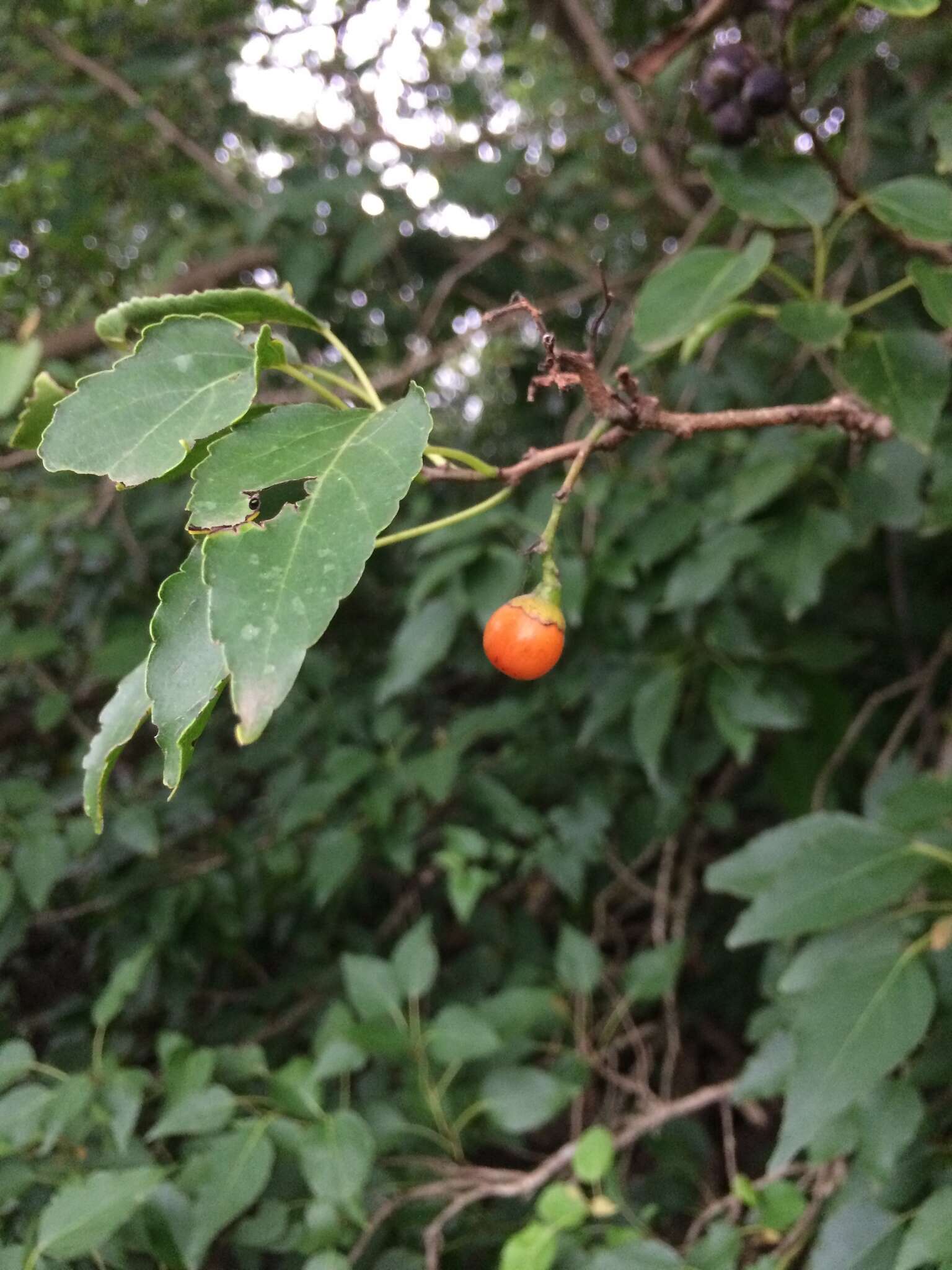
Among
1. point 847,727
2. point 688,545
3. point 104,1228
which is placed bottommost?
point 847,727

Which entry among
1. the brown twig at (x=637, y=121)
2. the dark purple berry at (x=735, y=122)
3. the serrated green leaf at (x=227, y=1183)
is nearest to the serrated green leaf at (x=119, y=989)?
the serrated green leaf at (x=227, y=1183)

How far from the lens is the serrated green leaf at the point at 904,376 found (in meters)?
1.07

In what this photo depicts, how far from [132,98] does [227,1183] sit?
2134mm

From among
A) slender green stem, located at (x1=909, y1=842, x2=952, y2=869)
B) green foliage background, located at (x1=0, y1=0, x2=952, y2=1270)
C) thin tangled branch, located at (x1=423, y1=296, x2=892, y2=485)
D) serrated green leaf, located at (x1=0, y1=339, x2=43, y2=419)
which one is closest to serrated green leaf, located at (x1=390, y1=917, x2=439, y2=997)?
green foliage background, located at (x1=0, y1=0, x2=952, y2=1270)

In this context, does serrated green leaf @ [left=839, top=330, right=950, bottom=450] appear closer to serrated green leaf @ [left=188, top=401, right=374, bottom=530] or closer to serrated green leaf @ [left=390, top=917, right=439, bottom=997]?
serrated green leaf @ [left=188, top=401, right=374, bottom=530]

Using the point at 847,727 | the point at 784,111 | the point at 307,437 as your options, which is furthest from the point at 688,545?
the point at 307,437

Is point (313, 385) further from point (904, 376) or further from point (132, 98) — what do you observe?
point (132, 98)

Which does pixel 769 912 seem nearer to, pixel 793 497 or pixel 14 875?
pixel 793 497

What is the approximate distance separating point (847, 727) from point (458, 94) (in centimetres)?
176

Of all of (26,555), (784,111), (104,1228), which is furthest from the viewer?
(26,555)

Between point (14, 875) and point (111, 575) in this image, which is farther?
point (111, 575)

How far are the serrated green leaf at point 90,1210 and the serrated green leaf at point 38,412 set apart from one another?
710 millimetres

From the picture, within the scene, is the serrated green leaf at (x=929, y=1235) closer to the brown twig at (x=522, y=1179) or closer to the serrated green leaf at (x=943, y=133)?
the brown twig at (x=522, y=1179)

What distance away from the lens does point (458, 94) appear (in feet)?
7.41
